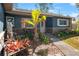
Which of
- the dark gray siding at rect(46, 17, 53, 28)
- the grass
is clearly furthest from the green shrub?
the grass

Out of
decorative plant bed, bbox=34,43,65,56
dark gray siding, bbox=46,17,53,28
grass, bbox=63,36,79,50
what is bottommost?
decorative plant bed, bbox=34,43,65,56

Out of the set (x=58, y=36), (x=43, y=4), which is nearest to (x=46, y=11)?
(x=43, y=4)

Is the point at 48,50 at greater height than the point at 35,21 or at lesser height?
lesser

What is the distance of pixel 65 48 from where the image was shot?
7184 mm

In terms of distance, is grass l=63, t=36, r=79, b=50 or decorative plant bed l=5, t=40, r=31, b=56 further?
grass l=63, t=36, r=79, b=50

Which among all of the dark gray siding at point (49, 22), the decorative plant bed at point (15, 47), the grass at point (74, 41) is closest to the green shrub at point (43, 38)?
the dark gray siding at point (49, 22)

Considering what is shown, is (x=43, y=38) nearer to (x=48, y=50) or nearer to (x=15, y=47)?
(x=48, y=50)

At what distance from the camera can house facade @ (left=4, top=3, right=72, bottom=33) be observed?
23.6 ft

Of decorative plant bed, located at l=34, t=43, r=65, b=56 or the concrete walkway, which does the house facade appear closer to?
the concrete walkway

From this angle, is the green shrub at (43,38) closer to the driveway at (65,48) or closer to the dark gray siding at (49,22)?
the driveway at (65,48)

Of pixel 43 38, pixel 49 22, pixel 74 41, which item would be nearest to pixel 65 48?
pixel 74 41

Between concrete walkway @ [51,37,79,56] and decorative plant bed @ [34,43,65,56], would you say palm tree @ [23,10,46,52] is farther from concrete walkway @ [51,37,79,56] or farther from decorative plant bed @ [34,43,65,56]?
concrete walkway @ [51,37,79,56]

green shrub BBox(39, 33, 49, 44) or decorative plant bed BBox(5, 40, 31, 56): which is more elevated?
green shrub BBox(39, 33, 49, 44)

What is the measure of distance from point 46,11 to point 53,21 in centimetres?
28
